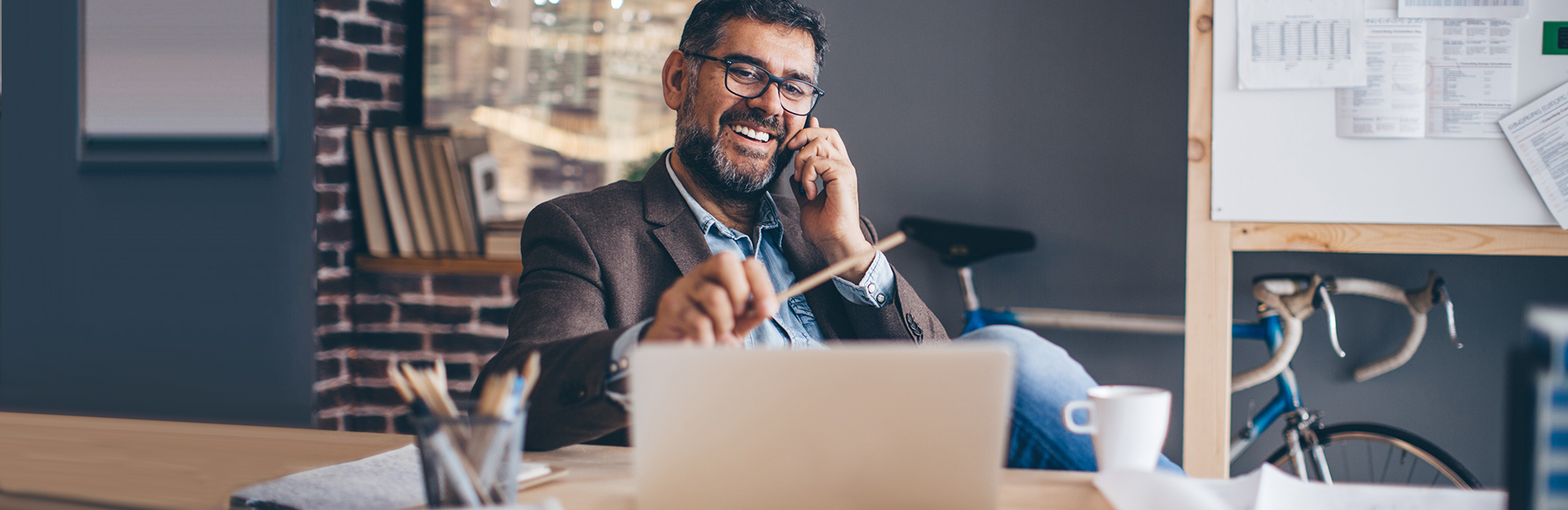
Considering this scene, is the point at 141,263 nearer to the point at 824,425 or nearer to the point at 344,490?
the point at 344,490

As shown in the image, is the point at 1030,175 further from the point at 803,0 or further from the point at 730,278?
the point at 730,278

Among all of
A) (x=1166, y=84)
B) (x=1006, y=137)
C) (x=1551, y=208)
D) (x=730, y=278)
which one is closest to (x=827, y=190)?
(x=730, y=278)

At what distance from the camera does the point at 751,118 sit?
1575 mm

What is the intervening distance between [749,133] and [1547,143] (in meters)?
1.51

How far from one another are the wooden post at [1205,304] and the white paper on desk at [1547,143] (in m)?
0.55

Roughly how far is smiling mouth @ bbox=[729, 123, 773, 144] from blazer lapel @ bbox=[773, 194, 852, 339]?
0.15 meters

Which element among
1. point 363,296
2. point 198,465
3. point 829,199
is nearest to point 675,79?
point 829,199

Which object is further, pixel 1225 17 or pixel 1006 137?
pixel 1006 137

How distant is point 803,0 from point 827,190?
100 cm

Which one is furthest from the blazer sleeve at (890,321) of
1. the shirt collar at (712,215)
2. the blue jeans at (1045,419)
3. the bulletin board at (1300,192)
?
the bulletin board at (1300,192)

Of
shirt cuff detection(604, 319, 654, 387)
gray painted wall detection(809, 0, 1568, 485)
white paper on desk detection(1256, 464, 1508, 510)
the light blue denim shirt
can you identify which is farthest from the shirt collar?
white paper on desk detection(1256, 464, 1508, 510)

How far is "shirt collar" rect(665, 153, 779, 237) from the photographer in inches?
60.4

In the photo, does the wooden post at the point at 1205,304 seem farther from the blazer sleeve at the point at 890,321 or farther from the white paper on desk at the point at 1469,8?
the blazer sleeve at the point at 890,321

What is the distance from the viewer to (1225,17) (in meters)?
1.70
